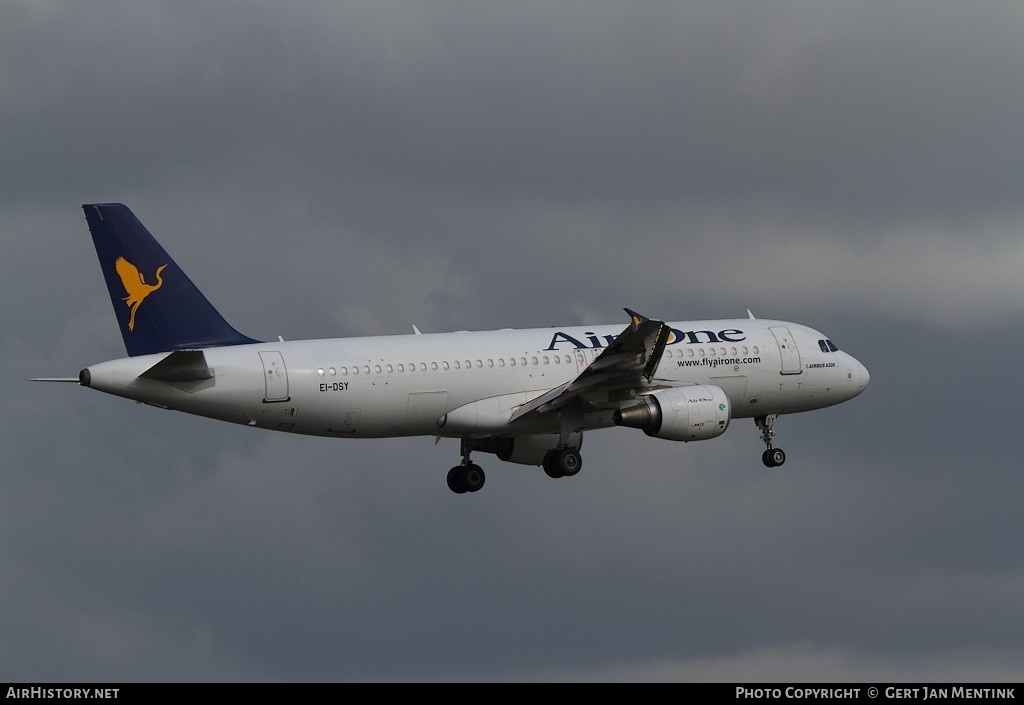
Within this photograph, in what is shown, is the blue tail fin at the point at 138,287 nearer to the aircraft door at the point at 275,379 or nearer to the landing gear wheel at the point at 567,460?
the aircraft door at the point at 275,379

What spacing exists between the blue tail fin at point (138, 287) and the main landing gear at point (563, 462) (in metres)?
13.8

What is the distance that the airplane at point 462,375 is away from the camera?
62062 millimetres

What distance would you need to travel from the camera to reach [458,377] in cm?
6531

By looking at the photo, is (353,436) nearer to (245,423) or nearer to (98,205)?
(245,423)

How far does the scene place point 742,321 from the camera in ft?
235

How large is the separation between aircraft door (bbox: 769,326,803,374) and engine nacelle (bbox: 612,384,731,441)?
17.1 feet

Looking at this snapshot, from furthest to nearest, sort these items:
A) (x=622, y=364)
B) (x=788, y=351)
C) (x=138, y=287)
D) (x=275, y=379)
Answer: (x=788, y=351) → (x=622, y=364) → (x=138, y=287) → (x=275, y=379)

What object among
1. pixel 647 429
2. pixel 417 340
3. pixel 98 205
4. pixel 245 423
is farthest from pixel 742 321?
pixel 98 205

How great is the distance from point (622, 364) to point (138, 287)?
16.7 m

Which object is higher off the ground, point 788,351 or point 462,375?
point 788,351

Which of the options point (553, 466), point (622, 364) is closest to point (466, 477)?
point (553, 466)

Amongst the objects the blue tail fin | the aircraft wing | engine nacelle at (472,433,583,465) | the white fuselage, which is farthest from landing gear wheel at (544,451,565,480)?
the blue tail fin

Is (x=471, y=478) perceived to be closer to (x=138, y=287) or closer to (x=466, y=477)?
(x=466, y=477)

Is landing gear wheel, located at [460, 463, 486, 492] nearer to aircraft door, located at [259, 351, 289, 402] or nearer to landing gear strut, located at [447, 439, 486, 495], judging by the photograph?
landing gear strut, located at [447, 439, 486, 495]
